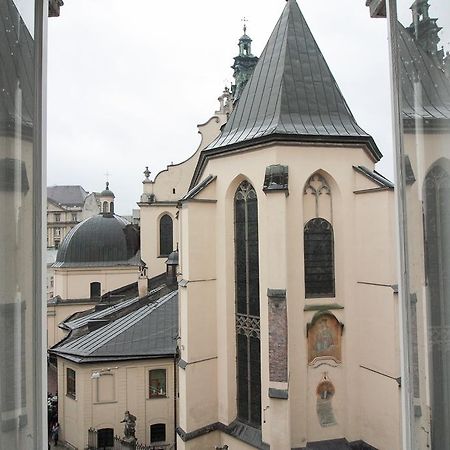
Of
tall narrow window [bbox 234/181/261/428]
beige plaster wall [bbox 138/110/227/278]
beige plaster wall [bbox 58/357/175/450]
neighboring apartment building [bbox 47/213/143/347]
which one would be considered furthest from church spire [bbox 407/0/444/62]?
neighboring apartment building [bbox 47/213/143/347]

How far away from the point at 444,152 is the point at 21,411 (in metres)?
2.21

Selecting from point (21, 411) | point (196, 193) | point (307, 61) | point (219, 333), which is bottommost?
point (219, 333)

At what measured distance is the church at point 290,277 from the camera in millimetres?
9719

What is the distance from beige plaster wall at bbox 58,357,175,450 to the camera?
14688mm

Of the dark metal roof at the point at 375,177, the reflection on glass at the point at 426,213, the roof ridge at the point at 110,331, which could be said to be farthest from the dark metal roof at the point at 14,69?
the roof ridge at the point at 110,331

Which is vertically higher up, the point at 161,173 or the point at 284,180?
the point at 161,173

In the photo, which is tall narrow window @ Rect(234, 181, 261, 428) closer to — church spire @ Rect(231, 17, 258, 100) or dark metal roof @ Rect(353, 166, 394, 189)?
dark metal roof @ Rect(353, 166, 394, 189)

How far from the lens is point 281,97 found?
35.1 ft

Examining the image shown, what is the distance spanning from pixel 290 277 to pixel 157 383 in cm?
766

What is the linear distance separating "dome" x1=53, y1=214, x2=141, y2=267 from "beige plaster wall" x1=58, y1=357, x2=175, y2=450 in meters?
13.7

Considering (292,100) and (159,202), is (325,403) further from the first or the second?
(159,202)

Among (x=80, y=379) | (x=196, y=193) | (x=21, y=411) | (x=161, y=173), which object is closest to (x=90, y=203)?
(x=161, y=173)

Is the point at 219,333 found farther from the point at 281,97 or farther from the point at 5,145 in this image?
the point at 5,145

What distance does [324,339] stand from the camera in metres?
10.2
